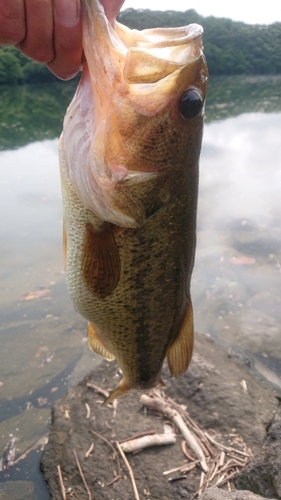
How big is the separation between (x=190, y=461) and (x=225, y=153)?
13.1 m

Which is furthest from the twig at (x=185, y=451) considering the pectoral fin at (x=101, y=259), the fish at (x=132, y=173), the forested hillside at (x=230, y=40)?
the forested hillside at (x=230, y=40)

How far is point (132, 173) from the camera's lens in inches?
58.4

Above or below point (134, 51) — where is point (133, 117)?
below

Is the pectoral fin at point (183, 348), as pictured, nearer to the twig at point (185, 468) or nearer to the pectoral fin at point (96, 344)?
the pectoral fin at point (96, 344)

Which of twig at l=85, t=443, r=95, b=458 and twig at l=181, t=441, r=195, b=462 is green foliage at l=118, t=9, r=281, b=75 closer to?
twig at l=181, t=441, r=195, b=462

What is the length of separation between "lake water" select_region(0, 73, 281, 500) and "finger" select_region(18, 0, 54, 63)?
3233mm

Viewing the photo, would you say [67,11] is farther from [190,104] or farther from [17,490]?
[17,490]

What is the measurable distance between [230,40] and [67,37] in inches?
3060

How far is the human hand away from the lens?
1340 millimetres

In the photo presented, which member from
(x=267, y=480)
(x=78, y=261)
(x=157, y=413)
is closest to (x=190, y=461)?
(x=157, y=413)

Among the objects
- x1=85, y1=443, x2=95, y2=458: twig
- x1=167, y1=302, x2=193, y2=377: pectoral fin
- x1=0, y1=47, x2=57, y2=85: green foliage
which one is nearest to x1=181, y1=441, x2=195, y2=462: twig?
x1=85, y1=443, x2=95, y2=458: twig

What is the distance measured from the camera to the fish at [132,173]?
134 centimetres

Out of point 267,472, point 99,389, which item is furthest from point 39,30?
point 99,389

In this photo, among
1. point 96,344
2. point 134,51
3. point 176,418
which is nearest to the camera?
point 134,51
